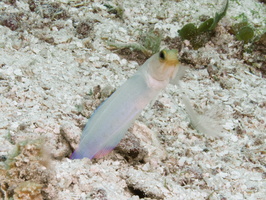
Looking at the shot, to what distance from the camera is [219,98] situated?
4.03 m

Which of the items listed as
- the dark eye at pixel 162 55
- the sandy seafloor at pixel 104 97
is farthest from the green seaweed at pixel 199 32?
the dark eye at pixel 162 55

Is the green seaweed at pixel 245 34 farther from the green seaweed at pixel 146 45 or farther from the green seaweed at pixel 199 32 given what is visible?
the green seaweed at pixel 146 45

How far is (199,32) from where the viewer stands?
4.76 meters

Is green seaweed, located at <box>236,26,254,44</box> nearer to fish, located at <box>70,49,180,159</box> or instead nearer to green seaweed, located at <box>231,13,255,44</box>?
green seaweed, located at <box>231,13,255,44</box>

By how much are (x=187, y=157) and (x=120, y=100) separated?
115cm

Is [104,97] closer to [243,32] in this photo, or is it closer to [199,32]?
[199,32]

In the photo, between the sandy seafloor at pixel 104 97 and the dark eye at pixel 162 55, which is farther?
the sandy seafloor at pixel 104 97

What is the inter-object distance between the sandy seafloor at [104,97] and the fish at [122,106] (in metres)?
0.19

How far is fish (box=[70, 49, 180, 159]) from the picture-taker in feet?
7.97

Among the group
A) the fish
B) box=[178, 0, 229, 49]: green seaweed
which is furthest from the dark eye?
box=[178, 0, 229, 49]: green seaweed

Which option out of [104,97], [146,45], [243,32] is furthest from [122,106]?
[243,32]

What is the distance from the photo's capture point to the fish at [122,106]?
7.97 ft

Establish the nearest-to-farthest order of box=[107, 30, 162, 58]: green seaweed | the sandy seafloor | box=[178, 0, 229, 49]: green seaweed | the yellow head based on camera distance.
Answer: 1. the yellow head
2. the sandy seafloor
3. box=[107, 30, 162, 58]: green seaweed
4. box=[178, 0, 229, 49]: green seaweed

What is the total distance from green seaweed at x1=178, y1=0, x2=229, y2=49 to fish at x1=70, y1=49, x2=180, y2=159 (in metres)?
2.51
